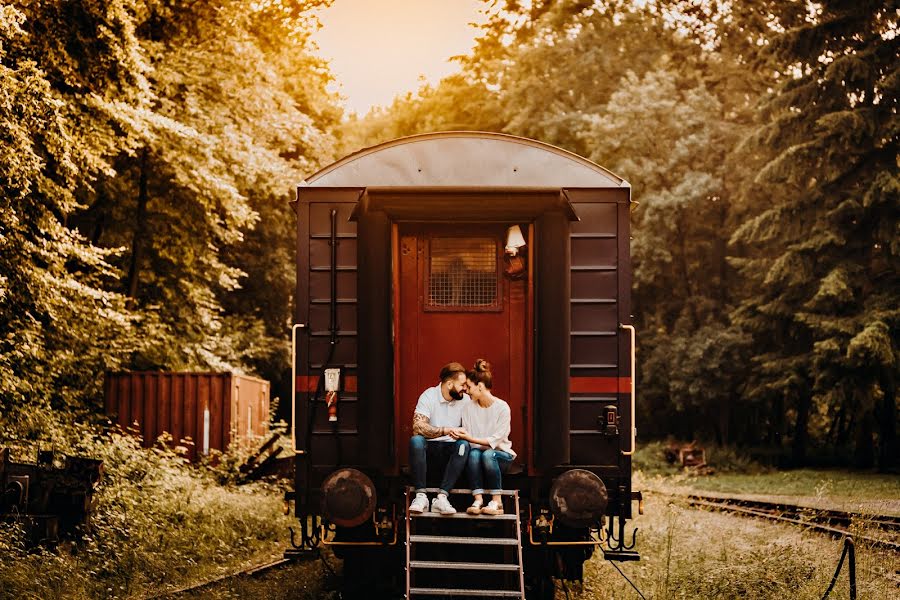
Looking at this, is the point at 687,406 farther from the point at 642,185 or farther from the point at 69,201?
the point at 69,201

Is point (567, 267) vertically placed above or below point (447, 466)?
above

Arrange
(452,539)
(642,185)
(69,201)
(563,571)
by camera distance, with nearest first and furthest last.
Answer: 1. (452,539)
2. (563,571)
3. (69,201)
4. (642,185)

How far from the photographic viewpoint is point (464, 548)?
28.2 feet

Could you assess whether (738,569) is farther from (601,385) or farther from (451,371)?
(451,371)

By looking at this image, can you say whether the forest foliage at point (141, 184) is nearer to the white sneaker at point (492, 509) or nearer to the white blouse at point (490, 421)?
the white blouse at point (490, 421)

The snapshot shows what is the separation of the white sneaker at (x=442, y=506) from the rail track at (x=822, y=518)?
4185 millimetres

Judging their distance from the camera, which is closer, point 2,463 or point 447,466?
point 447,466

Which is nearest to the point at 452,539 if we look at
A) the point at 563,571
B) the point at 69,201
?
the point at 563,571

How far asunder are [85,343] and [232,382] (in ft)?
9.09

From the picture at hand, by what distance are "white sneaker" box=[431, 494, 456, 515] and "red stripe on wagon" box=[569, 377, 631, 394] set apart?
1.37m

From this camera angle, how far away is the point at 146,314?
2023 cm

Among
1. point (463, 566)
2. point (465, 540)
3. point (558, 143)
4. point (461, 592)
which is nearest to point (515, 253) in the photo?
point (465, 540)

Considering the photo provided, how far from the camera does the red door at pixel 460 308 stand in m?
9.16

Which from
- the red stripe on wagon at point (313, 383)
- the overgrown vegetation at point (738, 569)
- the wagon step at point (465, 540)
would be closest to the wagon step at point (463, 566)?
the wagon step at point (465, 540)
